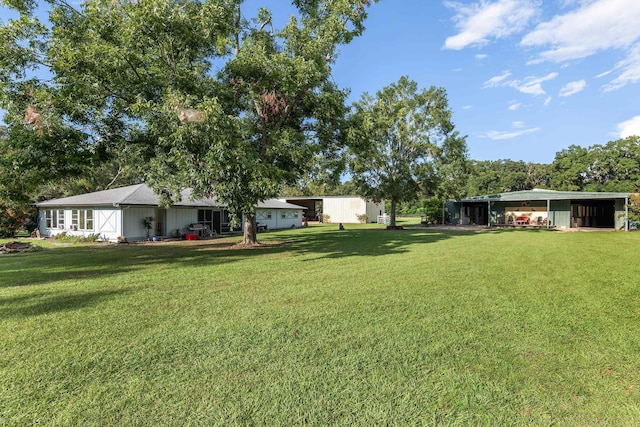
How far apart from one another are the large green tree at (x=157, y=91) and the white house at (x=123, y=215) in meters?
5.84

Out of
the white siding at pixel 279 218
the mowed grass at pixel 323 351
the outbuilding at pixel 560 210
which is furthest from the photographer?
the white siding at pixel 279 218

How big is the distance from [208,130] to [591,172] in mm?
59873

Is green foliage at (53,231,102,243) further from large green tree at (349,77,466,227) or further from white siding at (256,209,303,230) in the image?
large green tree at (349,77,466,227)

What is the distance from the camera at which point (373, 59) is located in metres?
16.6

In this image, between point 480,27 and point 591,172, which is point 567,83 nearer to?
point 480,27

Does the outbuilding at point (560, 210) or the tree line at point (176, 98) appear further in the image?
the outbuilding at point (560, 210)

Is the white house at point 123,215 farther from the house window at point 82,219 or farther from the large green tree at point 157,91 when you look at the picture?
the large green tree at point 157,91

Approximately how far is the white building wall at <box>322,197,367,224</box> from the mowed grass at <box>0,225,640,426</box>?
31658 mm

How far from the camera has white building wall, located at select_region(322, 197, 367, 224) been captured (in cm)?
3888

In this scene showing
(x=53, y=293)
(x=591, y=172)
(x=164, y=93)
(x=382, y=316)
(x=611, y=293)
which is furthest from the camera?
(x=591, y=172)

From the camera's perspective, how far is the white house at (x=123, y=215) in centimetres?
1733

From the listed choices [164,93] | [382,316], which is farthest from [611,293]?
[164,93]

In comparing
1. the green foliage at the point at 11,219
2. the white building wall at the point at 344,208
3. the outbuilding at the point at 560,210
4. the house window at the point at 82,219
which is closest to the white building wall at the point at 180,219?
the house window at the point at 82,219

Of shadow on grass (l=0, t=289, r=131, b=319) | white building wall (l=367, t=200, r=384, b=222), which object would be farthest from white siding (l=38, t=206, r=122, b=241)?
white building wall (l=367, t=200, r=384, b=222)
